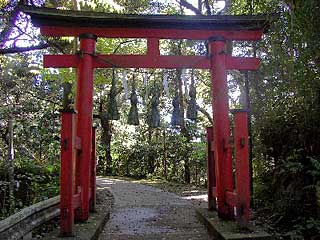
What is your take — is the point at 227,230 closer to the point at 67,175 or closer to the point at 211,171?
the point at 211,171

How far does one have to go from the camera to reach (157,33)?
7.08m

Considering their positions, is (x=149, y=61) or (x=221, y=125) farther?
(x=149, y=61)

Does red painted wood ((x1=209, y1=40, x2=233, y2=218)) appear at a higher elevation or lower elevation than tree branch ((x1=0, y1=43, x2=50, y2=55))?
lower

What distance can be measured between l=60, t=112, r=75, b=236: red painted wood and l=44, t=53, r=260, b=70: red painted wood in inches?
67.4

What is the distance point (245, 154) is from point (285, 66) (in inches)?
87.9

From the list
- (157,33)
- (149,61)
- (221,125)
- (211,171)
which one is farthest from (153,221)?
(157,33)

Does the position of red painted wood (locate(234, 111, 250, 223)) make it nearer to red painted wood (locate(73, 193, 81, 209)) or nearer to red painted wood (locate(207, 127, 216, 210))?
red painted wood (locate(207, 127, 216, 210))

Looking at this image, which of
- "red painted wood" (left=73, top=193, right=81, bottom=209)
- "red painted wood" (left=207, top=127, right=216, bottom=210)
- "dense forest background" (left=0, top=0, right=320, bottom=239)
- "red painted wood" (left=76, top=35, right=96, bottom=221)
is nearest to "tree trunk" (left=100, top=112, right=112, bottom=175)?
"dense forest background" (left=0, top=0, right=320, bottom=239)

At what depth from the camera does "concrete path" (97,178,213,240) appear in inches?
250

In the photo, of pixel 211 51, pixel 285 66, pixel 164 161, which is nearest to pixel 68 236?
pixel 211 51

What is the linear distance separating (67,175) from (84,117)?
140 cm

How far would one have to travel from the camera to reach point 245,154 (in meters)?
5.73

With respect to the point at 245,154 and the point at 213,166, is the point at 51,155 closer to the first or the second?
the point at 213,166

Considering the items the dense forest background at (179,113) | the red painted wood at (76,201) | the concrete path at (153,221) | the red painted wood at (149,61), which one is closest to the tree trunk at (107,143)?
the dense forest background at (179,113)
